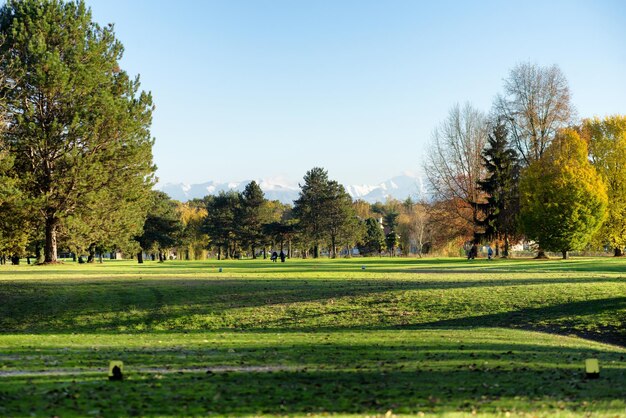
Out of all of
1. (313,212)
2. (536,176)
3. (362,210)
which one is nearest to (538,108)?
(536,176)

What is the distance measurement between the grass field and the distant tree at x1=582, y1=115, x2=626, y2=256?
33830 mm

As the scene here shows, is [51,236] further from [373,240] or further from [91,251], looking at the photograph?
[373,240]

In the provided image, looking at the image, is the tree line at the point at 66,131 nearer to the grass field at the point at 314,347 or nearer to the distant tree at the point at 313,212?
the grass field at the point at 314,347

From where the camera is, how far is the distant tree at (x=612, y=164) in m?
62.3

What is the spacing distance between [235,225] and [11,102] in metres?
64.2

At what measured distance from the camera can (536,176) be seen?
61.3 m

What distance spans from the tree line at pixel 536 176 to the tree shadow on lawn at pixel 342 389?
4957 cm

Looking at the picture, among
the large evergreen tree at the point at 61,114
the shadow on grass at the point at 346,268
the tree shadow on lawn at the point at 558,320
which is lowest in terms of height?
the tree shadow on lawn at the point at 558,320

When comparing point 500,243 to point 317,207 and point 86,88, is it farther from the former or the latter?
point 86,88

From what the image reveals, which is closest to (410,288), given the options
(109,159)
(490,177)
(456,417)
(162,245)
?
(456,417)

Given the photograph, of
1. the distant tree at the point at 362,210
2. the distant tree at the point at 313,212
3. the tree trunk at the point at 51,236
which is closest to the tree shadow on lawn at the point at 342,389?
the tree trunk at the point at 51,236

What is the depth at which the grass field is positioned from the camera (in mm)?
8734

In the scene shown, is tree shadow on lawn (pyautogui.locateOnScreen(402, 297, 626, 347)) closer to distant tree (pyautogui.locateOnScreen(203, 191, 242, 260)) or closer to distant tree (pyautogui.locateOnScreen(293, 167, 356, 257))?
distant tree (pyautogui.locateOnScreen(293, 167, 356, 257))

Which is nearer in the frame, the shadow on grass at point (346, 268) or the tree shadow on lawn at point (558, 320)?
the tree shadow on lawn at point (558, 320)
